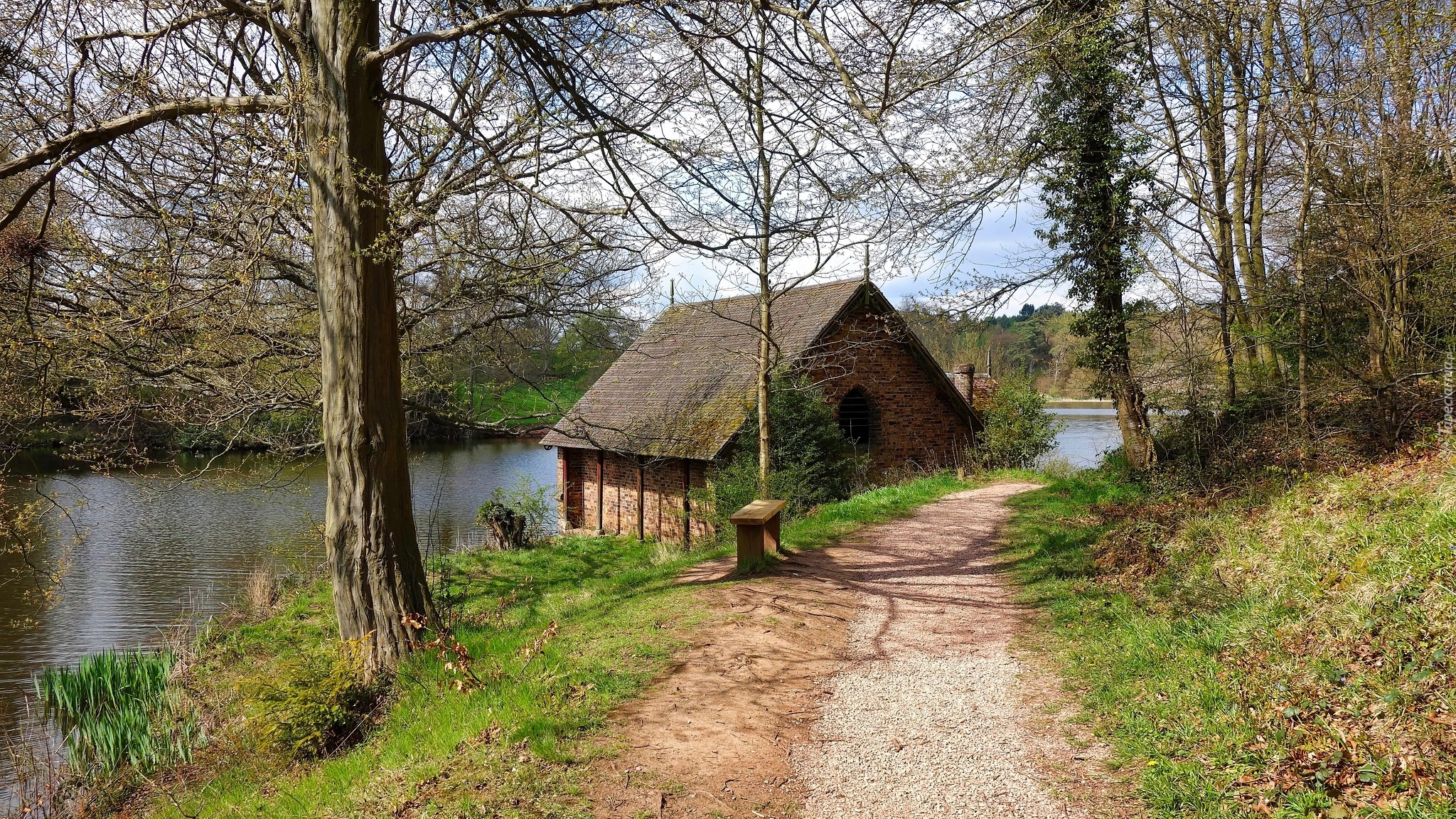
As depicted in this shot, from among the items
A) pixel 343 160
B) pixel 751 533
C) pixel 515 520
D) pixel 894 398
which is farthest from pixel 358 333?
pixel 894 398

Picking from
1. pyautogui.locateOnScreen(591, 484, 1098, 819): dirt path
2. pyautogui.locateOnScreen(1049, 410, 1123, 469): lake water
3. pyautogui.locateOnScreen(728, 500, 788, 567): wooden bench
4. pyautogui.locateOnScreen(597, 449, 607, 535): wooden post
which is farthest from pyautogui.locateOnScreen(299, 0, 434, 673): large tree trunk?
pyautogui.locateOnScreen(597, 449, 607, 535): wooden post

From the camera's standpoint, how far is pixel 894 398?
19.7 meters

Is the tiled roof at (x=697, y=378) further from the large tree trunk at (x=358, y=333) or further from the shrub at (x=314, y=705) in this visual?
the shrub at (x=314, y=705)

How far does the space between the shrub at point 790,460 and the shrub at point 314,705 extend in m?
8.39

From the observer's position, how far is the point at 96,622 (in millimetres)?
12664

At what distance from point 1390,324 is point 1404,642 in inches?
196

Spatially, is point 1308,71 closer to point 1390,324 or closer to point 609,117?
point 1390,324

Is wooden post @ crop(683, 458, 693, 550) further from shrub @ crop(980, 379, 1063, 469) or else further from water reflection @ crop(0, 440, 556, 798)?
shrub @ crop(980, 379, 1063, 469)

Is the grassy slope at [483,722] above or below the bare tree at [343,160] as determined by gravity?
below

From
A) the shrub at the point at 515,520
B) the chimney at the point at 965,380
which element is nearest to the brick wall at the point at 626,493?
the shrub at the point at 515,520

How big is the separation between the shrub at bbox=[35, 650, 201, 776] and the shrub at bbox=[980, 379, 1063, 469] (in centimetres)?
1668

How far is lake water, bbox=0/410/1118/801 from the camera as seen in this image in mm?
11109

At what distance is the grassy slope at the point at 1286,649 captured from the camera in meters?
3.57

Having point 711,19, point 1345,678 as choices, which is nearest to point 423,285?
point 711,19
